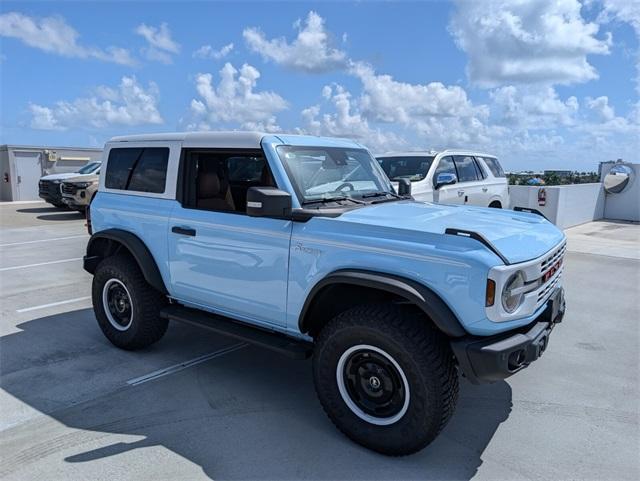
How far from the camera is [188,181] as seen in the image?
4250mm

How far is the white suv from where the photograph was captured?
876 centimetres

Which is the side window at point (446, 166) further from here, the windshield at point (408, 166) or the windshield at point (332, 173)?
the windshield at point (332, 173)

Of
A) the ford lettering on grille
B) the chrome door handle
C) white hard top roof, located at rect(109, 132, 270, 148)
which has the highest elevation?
white hard top roof, located at rect(109, 132, 270, 148)

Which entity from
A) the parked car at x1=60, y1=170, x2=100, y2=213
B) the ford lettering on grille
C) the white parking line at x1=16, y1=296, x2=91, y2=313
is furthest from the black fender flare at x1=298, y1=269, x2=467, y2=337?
the parked car at x1=60, y1=170, x2=100, y2=213

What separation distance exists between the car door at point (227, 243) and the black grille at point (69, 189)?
40.7ft

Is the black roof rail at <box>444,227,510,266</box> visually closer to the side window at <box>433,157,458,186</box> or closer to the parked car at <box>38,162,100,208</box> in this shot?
the side window at <box>433,157,458,186</box>

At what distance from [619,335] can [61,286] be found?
23.8 feet

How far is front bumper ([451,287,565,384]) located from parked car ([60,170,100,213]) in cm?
1427

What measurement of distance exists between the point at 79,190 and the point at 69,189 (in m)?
0.38

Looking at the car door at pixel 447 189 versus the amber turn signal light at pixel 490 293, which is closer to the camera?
the amber turn signal light at pixel 490 293

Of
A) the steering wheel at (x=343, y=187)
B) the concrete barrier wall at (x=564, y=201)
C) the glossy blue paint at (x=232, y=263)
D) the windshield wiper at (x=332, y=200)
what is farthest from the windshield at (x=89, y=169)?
the windshield wiper at (x=332, y=200)

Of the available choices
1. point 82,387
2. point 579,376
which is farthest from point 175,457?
point 579,376

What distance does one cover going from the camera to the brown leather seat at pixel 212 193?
421 cm

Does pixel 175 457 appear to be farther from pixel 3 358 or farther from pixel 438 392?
pixel 3 358
